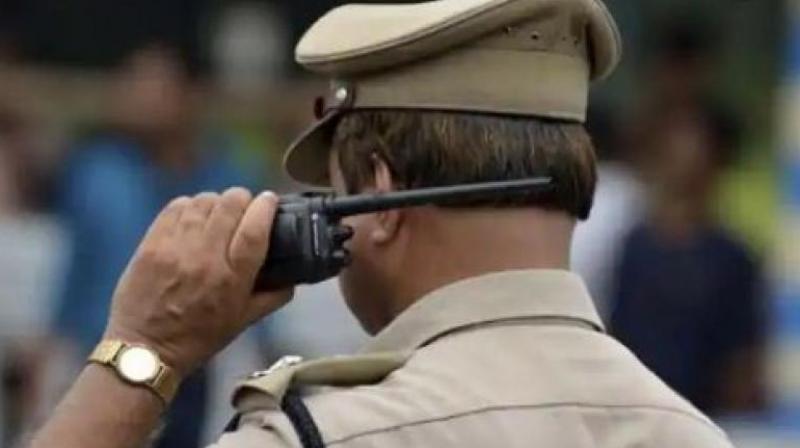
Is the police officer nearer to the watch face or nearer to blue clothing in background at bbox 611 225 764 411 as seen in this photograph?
the watch face

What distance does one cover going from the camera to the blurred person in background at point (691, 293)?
325 inches

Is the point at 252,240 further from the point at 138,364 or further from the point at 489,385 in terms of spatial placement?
the point at 489,385

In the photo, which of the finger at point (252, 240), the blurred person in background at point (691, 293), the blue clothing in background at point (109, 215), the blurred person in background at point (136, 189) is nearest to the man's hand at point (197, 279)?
the finger at point (252, 240)

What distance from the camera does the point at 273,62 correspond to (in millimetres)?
12883

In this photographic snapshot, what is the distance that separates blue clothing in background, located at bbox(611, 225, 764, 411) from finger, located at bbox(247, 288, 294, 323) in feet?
17.0

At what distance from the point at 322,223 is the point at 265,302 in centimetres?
10

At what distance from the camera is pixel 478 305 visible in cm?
312

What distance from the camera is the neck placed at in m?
3.11

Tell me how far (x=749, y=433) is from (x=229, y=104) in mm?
4082

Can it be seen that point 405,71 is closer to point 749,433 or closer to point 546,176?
point 546,176

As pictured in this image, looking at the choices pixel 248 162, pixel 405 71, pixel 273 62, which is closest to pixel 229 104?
pixel 273 62

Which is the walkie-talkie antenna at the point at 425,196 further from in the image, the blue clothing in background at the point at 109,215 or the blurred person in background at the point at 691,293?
the blurred person in background at the point at 691,293

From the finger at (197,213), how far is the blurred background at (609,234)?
4451 mm

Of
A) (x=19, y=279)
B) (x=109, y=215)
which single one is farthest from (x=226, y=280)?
(x=19, y=279)
